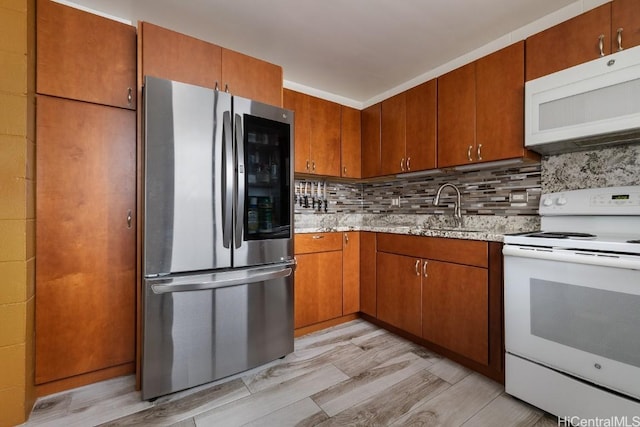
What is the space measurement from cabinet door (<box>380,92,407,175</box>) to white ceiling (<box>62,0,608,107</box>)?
326 millimetres

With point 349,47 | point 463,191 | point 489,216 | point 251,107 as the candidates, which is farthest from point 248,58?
point 489,216

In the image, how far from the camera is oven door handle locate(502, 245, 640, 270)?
4.07 ft

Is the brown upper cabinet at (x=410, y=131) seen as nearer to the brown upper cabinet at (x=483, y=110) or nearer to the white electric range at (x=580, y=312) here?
the brown upper cabinet at (x=483, y=110)

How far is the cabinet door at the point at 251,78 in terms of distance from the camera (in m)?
1.99

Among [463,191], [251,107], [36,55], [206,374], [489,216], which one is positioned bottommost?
[206,374]

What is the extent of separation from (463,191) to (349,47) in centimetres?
155

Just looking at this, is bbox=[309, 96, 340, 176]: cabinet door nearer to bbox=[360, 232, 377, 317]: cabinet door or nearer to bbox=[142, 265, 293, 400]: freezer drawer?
bbox=[360, 232, 377, 317]: cabinet door

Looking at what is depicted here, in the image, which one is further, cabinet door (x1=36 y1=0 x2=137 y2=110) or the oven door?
cabinet door (x1=36 y1=0 x2=137 y2=110)

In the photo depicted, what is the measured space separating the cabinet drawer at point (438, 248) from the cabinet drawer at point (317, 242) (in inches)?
15.1

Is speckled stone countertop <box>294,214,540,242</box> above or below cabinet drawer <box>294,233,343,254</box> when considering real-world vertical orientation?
above

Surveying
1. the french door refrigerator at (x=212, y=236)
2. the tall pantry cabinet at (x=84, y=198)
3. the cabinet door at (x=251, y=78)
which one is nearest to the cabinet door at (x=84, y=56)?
the tall pantry cabinet at (x=84, y=198)

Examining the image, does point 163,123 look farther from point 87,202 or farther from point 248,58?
point 248,58

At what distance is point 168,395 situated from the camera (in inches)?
65.8
